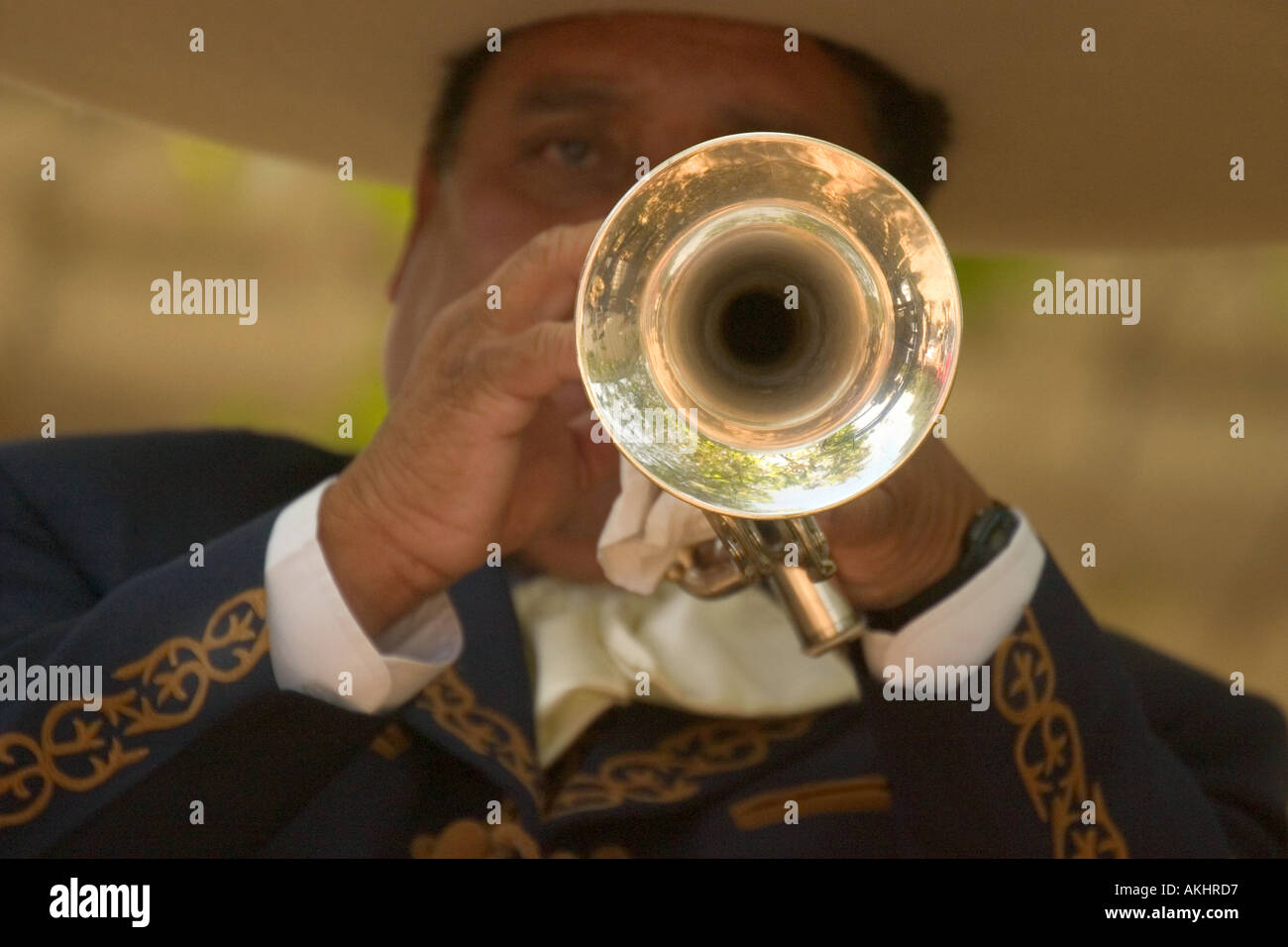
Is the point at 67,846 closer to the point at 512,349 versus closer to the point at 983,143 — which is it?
the point at 512,349

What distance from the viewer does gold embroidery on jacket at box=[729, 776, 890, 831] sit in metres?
1.48

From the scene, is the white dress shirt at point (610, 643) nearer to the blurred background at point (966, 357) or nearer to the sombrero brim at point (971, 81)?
the sombrero brim at point (971, 81)

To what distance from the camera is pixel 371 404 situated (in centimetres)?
271

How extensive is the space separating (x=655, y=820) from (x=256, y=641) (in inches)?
18.2

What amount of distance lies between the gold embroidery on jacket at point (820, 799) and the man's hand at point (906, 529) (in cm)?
25

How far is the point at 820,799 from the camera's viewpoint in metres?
1.50

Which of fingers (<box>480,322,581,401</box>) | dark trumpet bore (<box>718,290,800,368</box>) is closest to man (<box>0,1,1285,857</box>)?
fingers (<box>480,322,581,401</box>)

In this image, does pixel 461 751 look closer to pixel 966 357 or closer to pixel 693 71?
pixel 693 71

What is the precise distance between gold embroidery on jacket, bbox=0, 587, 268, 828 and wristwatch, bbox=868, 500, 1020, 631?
23.2 inches

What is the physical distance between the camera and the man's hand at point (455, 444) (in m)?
1.24

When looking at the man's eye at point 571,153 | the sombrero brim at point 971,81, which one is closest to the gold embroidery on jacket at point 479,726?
the man's eye at point 571,153

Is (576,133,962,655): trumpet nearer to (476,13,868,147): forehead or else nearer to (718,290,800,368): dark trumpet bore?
(718,290,800,368): dark trumpet bore

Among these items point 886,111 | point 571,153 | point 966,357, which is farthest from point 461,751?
point 966,357

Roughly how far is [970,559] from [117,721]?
0.82 m
